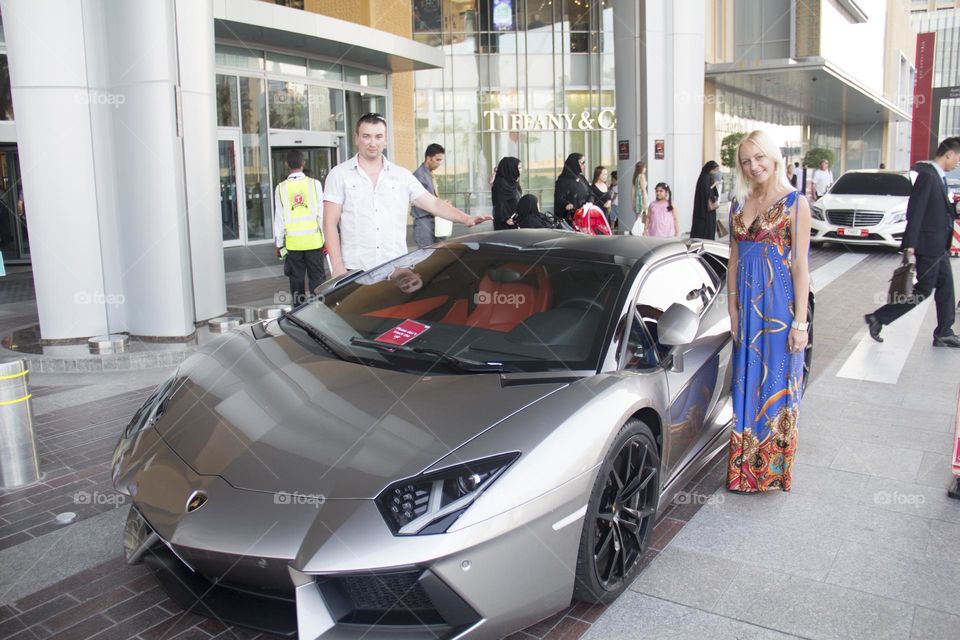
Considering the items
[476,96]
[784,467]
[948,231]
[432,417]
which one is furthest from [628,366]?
[476,96]

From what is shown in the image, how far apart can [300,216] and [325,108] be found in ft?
45.9

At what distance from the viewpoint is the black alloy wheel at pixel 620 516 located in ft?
9.48

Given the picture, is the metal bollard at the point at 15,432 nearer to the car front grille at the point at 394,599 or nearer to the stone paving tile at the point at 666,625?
the car front grille at the point at 394,599

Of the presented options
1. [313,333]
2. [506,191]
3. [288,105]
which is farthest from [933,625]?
[288,105]

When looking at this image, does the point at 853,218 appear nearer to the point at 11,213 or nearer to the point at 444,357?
the point at 444,357

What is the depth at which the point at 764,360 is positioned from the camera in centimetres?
415

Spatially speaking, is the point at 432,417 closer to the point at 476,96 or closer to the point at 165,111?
the point at 165,111

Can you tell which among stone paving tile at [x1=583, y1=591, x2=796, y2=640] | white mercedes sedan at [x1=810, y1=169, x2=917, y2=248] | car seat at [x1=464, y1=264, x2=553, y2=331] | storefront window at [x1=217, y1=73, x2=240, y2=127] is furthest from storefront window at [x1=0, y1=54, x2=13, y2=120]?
stone paving tile at [x1=583, y1=591, x2=796, y2=640]

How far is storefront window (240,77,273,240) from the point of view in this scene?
19.3m

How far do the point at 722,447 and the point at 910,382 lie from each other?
2.97 metres

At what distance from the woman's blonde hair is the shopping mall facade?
18.7 ft

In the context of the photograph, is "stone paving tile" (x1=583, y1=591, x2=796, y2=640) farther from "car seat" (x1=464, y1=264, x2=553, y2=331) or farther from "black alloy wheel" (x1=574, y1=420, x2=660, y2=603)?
"car seat" (x1=464, y1=264, x2=553, y2=331)

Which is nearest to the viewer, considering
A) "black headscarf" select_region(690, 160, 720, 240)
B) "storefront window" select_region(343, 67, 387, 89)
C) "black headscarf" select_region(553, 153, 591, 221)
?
"black headscarf" select_region(553, 153, 591, 221)

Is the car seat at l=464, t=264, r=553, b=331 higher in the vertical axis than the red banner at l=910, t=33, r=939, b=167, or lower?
lower
